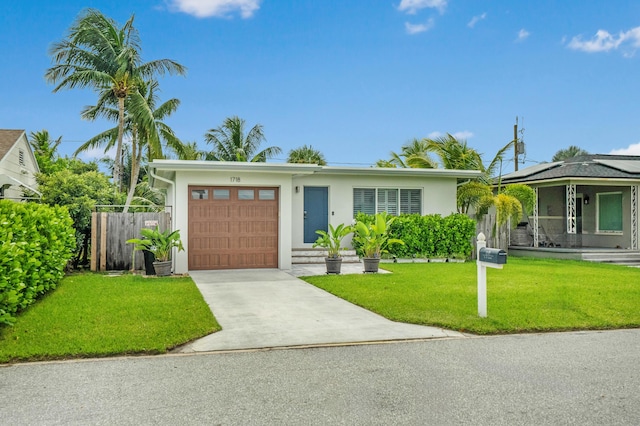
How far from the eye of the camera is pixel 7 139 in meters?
23.0

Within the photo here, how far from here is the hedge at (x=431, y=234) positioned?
16406 millimetres

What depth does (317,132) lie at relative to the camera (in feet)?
111

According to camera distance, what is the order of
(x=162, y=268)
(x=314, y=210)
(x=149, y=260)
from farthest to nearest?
(x=314, y=210), (x=149, y=260), (x=162, y=268)

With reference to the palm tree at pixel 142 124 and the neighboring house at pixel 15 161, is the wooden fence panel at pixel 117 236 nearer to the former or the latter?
the neighboring house at pixel 15 161

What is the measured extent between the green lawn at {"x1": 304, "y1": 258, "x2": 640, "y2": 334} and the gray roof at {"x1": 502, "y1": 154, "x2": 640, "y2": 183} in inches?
181

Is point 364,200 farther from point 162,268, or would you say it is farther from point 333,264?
point 162,268

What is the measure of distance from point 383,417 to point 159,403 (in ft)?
5.72

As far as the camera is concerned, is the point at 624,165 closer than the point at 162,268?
No

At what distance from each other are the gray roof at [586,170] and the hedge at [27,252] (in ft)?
49.6

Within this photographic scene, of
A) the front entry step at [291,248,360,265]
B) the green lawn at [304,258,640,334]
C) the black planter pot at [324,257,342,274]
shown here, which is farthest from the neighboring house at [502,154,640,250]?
the black planter pot at [324,257,342,274]

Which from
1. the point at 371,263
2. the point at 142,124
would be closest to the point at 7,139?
the point at 142,124

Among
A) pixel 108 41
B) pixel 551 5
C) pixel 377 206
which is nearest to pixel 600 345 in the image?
pixel 377 206

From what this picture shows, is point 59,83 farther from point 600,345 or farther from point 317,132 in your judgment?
point 600,345

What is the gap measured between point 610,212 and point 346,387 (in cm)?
1827
